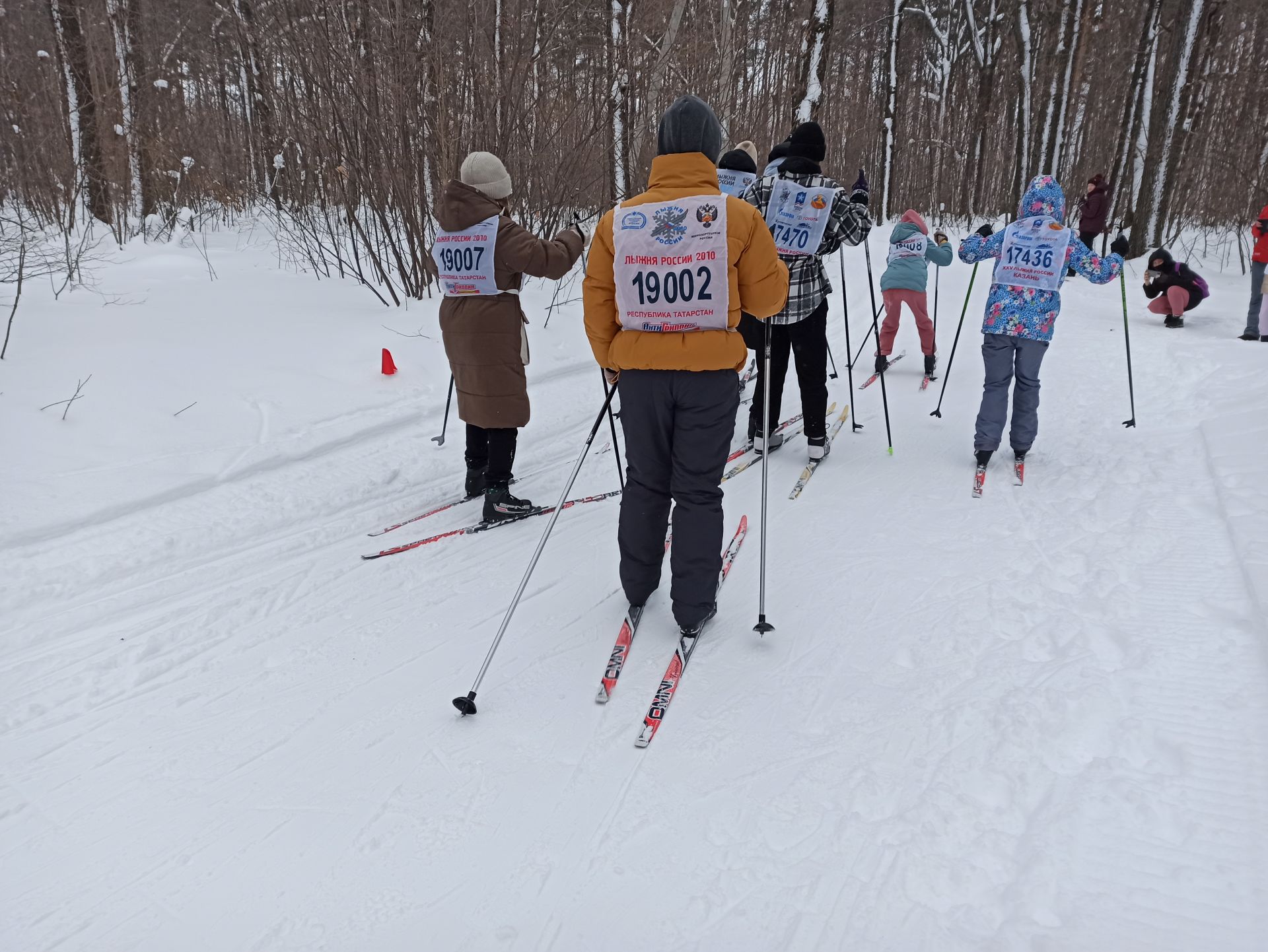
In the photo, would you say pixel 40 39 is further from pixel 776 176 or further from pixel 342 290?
pixel 776 176

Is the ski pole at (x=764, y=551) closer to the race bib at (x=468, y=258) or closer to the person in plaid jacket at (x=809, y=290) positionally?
the person in plaid jacket at (x=809, y=290)

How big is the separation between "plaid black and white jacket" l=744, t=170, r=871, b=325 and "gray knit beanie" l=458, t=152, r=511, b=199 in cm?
159

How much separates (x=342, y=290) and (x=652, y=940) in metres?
8.24

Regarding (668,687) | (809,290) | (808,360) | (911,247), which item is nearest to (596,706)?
(668,687)

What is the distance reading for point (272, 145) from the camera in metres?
10.7

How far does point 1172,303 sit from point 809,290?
7.32 meters

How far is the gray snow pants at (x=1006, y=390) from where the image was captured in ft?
15.5

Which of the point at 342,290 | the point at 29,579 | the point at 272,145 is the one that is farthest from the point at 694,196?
the point at 272,145

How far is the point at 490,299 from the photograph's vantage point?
4.12 meters

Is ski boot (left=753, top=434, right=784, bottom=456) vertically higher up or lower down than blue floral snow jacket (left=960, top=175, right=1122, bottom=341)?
lower down

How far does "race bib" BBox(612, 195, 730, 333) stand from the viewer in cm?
274

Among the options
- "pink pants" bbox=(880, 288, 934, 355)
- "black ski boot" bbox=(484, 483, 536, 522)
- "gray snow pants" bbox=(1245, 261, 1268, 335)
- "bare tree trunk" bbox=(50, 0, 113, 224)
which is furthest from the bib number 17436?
"bare tree trunk" bbox=(50, 0, 113, 224)

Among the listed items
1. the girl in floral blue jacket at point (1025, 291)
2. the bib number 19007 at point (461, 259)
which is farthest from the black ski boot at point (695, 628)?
the girl in floral blue jacket at point (1025, 291)

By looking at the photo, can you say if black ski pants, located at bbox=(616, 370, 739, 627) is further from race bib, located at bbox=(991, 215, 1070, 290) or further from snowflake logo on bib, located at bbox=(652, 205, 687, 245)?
race bib, located at bbox=(991, 215, 1070, 290)
